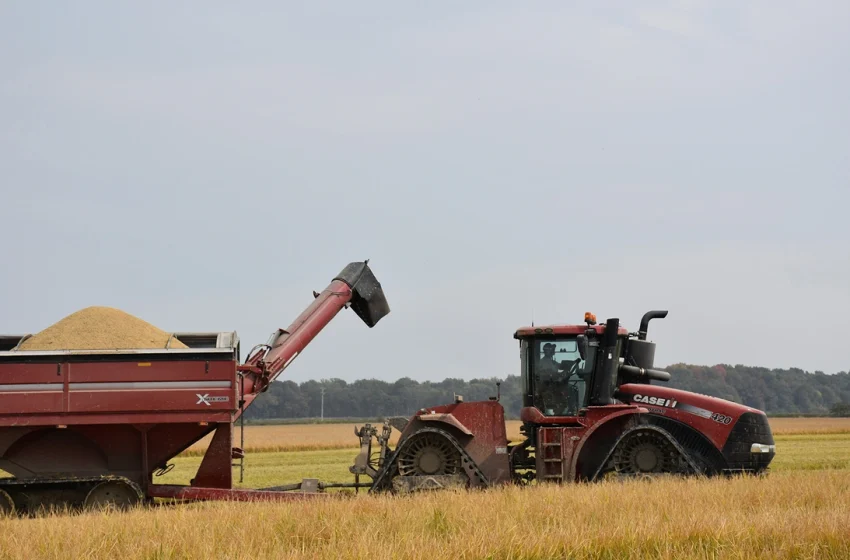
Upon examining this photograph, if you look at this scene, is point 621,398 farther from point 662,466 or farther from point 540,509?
point 540,509

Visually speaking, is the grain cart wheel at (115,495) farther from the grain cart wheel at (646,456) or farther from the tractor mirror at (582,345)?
the grain cart wheel at (646,456)

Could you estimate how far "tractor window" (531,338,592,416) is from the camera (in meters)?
13.0

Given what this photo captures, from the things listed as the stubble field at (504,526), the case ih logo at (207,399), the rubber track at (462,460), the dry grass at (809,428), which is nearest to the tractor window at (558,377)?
the rubber track at (462,460)

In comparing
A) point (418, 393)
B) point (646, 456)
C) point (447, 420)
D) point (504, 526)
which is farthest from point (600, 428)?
point (418, 393)

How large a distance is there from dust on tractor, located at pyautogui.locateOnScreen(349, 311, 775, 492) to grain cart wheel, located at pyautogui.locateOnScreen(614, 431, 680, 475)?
0.04 ft

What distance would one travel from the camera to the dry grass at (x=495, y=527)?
298 inches

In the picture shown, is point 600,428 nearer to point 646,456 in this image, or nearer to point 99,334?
point 646,456

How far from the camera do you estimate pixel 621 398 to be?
13.2 meters

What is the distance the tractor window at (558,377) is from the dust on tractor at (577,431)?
0.01 metres

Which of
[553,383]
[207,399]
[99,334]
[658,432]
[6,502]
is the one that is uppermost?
[99,334]

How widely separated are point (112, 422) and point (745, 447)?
805 centimetres

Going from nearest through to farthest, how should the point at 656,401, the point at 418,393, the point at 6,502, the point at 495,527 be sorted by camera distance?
1. the point at 495,527
2. the point at 6,502
3. the point at 656,401
4. the point at 418,393

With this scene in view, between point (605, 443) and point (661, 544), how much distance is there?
513 centimetres

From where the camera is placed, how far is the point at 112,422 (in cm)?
1216
